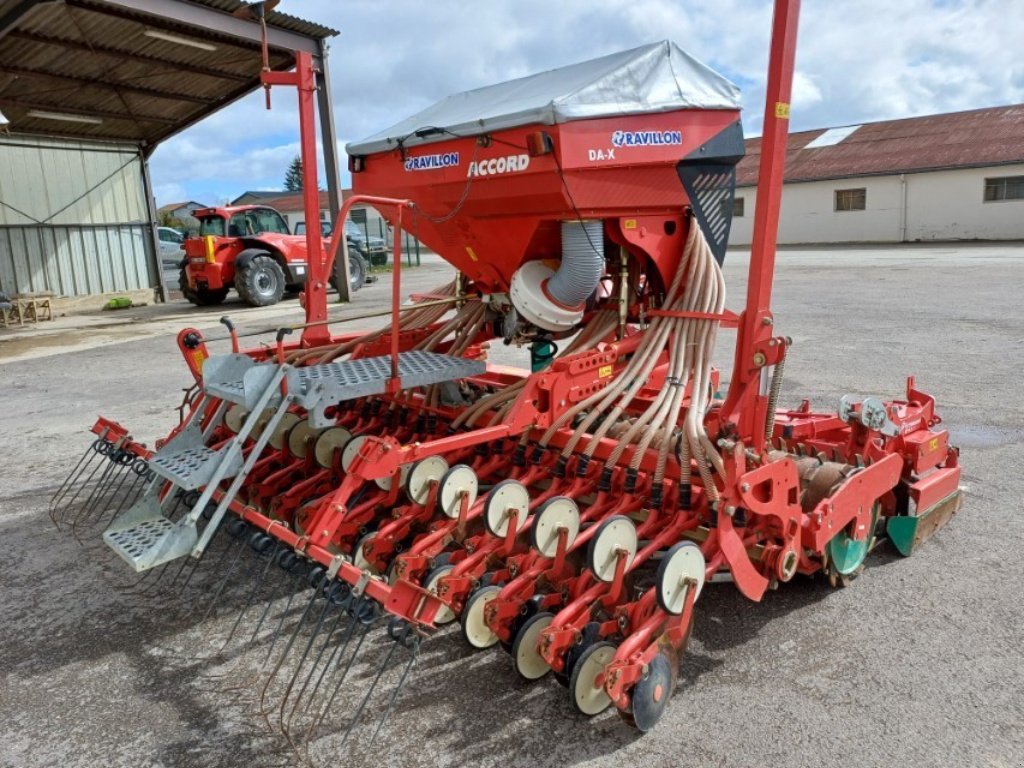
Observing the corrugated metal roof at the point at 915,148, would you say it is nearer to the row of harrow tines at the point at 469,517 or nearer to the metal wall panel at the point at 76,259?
the metal wall panel at the point at 76,259

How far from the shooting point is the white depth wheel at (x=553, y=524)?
8.87 ft

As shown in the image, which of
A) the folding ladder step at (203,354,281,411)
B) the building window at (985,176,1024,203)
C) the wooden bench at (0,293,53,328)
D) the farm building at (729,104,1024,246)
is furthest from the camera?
the farm building at (729,104,1024,246)

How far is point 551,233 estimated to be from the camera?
146 inches

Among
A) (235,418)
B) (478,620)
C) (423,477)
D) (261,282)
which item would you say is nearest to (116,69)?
(261,282)

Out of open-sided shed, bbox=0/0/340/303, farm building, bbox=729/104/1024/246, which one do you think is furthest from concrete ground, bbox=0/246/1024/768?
farm building, bbox=729/104/1024/246

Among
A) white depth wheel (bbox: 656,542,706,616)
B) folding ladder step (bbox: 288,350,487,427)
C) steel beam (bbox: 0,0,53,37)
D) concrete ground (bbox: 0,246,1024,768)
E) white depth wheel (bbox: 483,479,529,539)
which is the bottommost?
concrete ground (bbox: 0,246,1024,768)

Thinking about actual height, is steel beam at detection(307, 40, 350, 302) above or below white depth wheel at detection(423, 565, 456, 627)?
above

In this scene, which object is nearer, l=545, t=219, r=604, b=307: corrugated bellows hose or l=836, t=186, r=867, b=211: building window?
l=545, t=219, r=604, b=307: corrugated bellows hose

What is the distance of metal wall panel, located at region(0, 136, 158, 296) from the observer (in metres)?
15.0

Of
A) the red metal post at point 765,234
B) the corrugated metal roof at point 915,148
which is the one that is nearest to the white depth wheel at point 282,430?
the red metal post at point 765,234

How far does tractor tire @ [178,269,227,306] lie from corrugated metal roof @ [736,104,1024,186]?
54.7 feet

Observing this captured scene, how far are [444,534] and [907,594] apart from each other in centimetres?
186

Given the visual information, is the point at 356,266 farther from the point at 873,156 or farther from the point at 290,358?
the point at 873,156

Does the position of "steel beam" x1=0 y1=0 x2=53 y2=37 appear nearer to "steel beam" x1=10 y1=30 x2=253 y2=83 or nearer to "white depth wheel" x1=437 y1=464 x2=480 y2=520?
"steel beam" x1=10 y1=30 x2=253 y2=83
